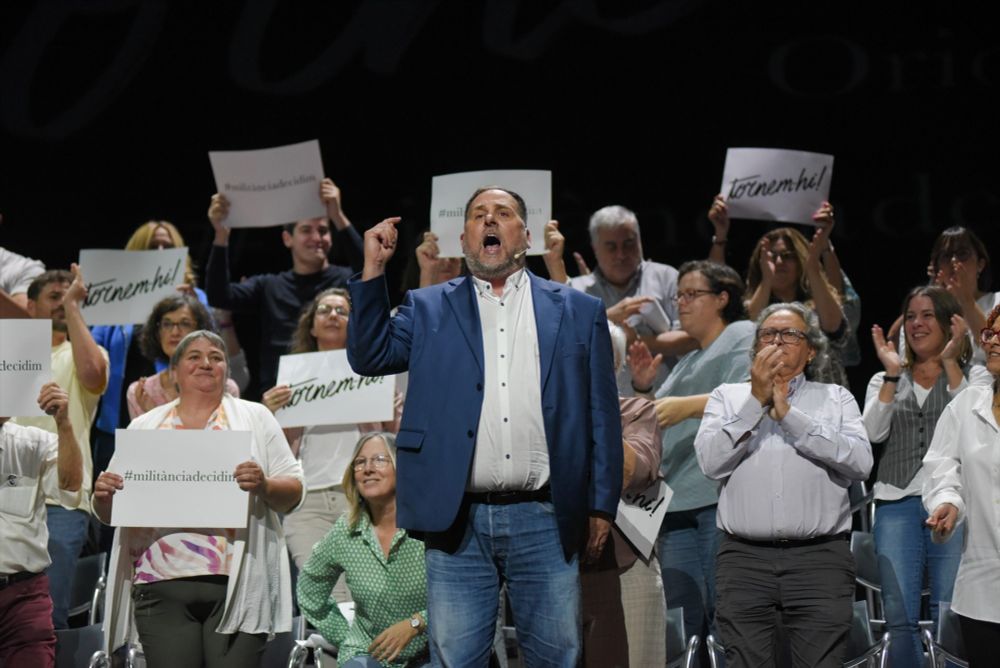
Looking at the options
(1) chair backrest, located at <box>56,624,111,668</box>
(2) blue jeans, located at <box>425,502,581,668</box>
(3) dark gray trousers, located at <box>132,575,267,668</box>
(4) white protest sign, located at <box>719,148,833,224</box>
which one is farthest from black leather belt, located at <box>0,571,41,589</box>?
(4) white protest sign, located at <box>719,148,833,224</box>

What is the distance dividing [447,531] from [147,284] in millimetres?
2911

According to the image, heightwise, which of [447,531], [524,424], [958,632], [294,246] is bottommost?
[958,632]

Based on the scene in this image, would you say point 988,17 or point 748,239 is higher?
point 988,17

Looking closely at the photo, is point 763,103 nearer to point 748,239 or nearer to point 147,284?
point 748,239

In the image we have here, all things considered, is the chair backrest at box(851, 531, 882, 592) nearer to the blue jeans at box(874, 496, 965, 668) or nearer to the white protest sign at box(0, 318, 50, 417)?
the blue jeans at box(874, 496, 965, 668)

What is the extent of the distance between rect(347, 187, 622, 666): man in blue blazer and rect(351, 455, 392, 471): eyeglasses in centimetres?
103

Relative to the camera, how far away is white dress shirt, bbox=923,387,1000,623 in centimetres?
361

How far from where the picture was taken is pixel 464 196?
5.31 metres

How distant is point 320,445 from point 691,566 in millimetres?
1596

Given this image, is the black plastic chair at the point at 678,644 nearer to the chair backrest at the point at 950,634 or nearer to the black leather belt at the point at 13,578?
the chair backrest at the point at 950,634

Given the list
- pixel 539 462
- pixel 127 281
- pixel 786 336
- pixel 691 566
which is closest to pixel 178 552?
pixel 539 462

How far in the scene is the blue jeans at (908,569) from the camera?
449cm

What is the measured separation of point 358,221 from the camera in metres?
7.13

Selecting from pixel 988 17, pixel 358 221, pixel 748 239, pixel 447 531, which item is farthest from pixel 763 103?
pixel 447 531
